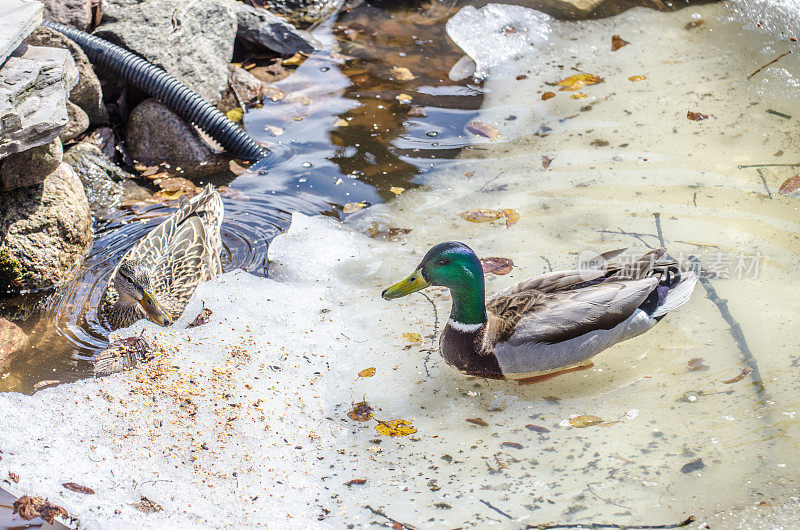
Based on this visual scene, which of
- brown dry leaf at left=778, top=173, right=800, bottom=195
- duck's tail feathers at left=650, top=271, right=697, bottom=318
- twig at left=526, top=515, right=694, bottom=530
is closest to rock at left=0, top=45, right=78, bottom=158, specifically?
twig at left=526, top=515, right=694, bottom=530

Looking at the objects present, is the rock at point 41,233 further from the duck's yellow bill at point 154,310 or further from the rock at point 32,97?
the duck's yellow bill at point 154,310

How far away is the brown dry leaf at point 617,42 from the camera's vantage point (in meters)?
6.91

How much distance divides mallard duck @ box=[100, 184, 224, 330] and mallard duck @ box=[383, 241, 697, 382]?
146 centimetres

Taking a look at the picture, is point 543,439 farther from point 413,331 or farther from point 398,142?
point 398,142

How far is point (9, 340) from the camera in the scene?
4.14 meters

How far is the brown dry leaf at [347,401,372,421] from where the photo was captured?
141 inches

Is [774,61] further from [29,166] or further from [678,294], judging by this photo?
[29,166]

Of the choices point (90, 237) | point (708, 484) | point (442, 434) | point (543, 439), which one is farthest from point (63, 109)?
point (708, 484)

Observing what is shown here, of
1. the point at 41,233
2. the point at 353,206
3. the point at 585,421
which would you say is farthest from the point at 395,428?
the point at 41,233

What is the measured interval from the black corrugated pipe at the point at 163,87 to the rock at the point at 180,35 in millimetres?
183

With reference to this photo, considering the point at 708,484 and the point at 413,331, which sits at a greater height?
the point at 708,484

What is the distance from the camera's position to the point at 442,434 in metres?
3.44

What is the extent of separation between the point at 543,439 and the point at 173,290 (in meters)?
2.49

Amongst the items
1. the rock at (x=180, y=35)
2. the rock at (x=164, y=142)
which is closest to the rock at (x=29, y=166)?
the rock at (x=164, y=142)
